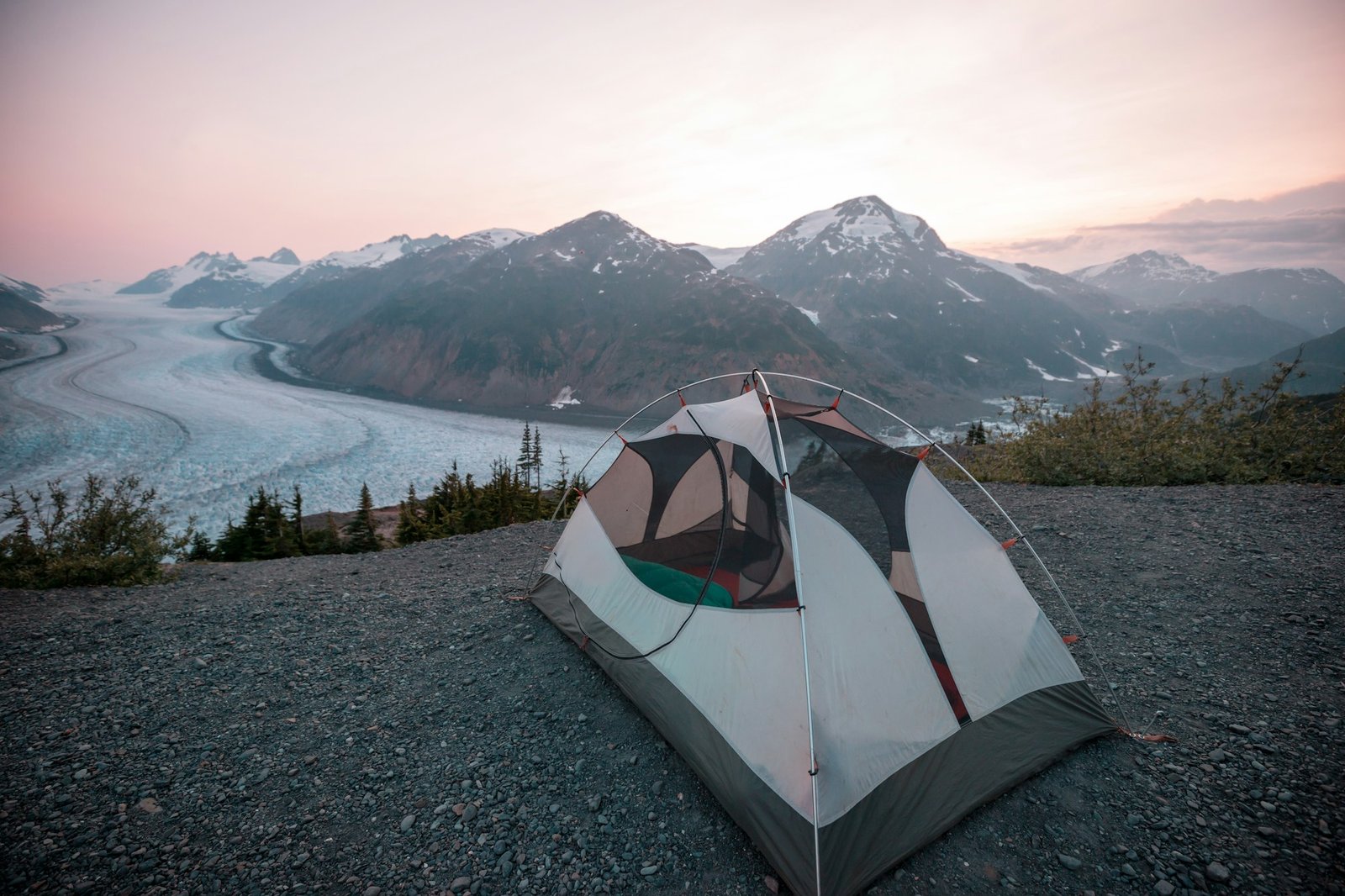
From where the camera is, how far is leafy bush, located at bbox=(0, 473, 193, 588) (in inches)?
311

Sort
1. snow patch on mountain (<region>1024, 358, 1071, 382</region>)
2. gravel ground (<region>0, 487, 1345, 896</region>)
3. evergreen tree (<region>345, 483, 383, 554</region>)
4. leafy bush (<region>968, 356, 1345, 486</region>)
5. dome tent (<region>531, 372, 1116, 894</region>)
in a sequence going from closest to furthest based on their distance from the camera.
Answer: gravel ground (<region>0, 487, 1345, 896</region>), dome tent (<region>531, 372, 1116, 894</region>), leafy bush (<region>968, 356, 1345, 486</region>), evergreen tree (<region>345, 483, 383, 554</region>), snow patch on mountain (<region>1024, 358, 1071, 382</region>)

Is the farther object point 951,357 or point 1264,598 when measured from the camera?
point 951,357

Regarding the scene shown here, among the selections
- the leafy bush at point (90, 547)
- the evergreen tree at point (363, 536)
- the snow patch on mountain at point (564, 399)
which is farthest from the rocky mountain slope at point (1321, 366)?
the leafy bush at point (90, 547)

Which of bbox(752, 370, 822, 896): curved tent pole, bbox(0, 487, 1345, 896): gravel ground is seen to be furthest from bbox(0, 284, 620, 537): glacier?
bbox(752, 370, 822, 896): curved tent pole

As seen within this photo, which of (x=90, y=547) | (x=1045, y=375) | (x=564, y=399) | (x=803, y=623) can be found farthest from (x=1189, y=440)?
(x=1045, y=375)

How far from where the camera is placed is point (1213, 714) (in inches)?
188

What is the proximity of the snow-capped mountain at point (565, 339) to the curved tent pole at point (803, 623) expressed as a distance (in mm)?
116381

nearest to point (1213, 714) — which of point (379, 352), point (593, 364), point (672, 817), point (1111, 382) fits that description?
point (672, 817)

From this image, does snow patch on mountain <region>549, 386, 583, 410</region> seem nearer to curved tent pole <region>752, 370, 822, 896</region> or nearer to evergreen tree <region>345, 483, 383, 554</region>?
evergreen tree <region>345, 483, 383, 554</region>

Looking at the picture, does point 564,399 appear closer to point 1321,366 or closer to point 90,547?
point 90,547

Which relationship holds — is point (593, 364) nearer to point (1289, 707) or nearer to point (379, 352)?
point (379, 352)

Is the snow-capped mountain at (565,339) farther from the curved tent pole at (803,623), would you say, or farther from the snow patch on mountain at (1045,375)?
the curved tent pole at (803,623)

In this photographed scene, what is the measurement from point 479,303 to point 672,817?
572ft

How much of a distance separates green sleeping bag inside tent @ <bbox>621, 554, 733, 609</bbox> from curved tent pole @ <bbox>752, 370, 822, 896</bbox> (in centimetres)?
75
